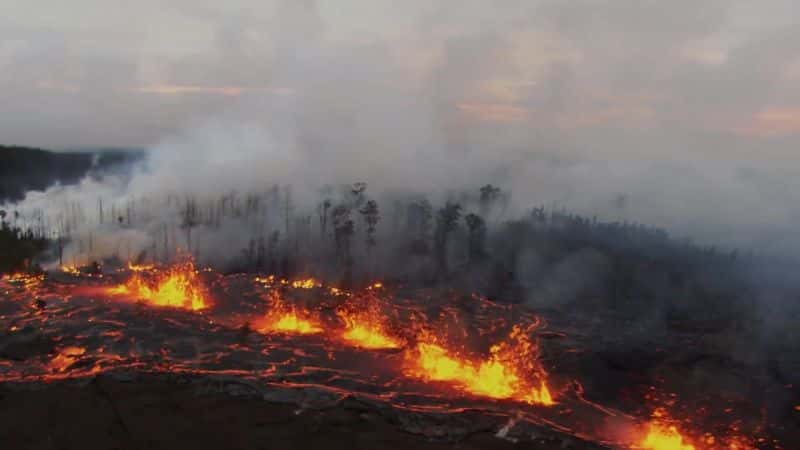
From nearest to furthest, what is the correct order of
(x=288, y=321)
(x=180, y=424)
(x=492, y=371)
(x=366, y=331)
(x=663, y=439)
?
(x=180, y=424)
(x=663, y=439)
(x=492, y=371)
(x=366, y=331)
(x=288, y=321)

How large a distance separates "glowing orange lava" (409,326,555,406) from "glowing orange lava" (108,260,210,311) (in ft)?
81.8

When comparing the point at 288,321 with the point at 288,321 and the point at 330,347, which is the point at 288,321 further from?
the point at 330,347

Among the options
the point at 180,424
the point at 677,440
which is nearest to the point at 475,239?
the point at 677,440

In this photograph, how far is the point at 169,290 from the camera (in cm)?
5903

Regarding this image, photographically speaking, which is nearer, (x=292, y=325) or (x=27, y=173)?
(x=292, y=325)

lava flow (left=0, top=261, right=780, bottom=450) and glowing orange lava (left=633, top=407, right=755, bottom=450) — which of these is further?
lava flow (left=0, top=261, right=780, bottom=450)

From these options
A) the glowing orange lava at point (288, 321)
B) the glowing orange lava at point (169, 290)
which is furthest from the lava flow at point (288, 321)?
the glowing orange lava at point (169, 290)

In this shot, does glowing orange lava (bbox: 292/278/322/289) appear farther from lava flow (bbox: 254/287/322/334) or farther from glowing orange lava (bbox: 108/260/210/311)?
glowing orange lava (bbox: 108/260/210/311)

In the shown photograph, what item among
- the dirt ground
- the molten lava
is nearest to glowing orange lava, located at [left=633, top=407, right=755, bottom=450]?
the dirt ground

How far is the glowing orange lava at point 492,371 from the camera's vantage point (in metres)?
35.1

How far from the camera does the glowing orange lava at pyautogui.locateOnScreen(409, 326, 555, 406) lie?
115 feet

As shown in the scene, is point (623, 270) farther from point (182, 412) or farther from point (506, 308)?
point (182, 412)

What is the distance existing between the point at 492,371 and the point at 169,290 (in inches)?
1480

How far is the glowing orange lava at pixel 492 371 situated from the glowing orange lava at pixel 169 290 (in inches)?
982
